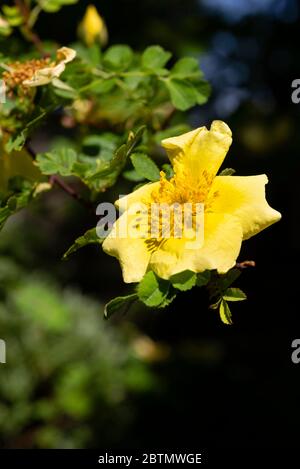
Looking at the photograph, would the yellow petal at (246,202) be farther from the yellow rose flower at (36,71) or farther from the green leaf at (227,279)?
the yellow rose flower at (36,71)

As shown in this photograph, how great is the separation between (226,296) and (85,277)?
12.4 feet

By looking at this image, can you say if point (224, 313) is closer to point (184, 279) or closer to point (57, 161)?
point (184, 279)

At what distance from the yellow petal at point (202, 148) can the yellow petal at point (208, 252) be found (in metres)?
0.08

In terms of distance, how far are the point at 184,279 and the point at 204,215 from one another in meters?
0.10

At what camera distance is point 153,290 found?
0.77 meters

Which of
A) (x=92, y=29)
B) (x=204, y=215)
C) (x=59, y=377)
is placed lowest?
(x=59, y=377)

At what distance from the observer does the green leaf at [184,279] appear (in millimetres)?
758

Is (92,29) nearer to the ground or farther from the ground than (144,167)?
farther from the ground

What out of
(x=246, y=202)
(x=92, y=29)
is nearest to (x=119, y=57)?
(x=92, y=29)

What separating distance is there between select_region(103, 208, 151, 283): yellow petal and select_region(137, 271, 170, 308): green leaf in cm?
1

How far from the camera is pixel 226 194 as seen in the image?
830 mm

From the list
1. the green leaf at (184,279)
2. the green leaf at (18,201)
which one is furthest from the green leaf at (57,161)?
the green leaf at (184,279)

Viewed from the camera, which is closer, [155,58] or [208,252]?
[208,252]

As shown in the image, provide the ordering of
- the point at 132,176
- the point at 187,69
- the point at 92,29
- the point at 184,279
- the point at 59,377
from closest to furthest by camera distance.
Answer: the point at 184,279, the point at 132,176, the point at 187,69, the point at 92,29, the point at 59,377
